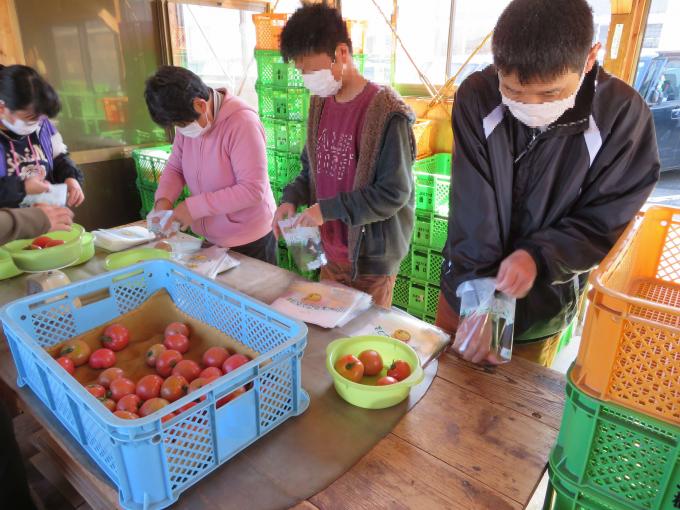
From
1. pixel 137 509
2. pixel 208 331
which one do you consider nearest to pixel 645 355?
pixel 137 509

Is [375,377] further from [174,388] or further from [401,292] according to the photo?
[401,292]

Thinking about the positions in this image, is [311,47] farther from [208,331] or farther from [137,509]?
[137,509]

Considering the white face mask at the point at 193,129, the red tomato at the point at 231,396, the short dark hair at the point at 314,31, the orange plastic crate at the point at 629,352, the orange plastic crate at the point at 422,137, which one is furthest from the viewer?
the orange plastic crate at the point at 422,137

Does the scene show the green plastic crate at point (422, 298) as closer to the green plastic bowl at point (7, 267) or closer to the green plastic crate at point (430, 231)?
the green plastic crate at point (430, 231)

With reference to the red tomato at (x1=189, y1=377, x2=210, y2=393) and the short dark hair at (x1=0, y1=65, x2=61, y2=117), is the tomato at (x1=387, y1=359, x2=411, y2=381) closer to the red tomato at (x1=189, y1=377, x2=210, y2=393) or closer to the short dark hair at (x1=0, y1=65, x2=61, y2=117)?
the red tomato at (x1=189, y1=377, x2=210, y2=393)

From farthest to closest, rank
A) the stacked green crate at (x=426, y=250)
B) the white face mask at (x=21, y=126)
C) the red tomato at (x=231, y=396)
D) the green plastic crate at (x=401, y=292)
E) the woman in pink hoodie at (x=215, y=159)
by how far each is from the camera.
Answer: the green plastic crate at (x=401, y=292)
the stacked green crate at (x=426, y=250)
the white face mask at (x=21, y=126)
the woman in pink hoodie at (x=215, y=159)
the red tomato at (x=231, y=396)

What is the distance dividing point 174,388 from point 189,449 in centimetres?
20

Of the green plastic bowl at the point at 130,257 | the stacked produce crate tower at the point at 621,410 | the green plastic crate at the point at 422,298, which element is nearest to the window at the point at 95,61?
the green plastic bowl at the point at 130,257

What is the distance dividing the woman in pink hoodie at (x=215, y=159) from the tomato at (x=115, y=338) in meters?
0.79

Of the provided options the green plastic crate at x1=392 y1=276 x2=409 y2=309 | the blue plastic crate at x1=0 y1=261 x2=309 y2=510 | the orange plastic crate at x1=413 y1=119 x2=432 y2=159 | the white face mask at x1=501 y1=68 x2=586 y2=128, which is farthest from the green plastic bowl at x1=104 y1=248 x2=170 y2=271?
the orange plastic crate at x1=413 y1=119 x2=432 y2=159

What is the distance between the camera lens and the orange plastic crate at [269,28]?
10.9 ft

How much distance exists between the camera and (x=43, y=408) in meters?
1.08

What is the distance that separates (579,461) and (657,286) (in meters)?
0.57

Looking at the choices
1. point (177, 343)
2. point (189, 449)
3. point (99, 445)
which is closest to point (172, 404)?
point (189, 449)
